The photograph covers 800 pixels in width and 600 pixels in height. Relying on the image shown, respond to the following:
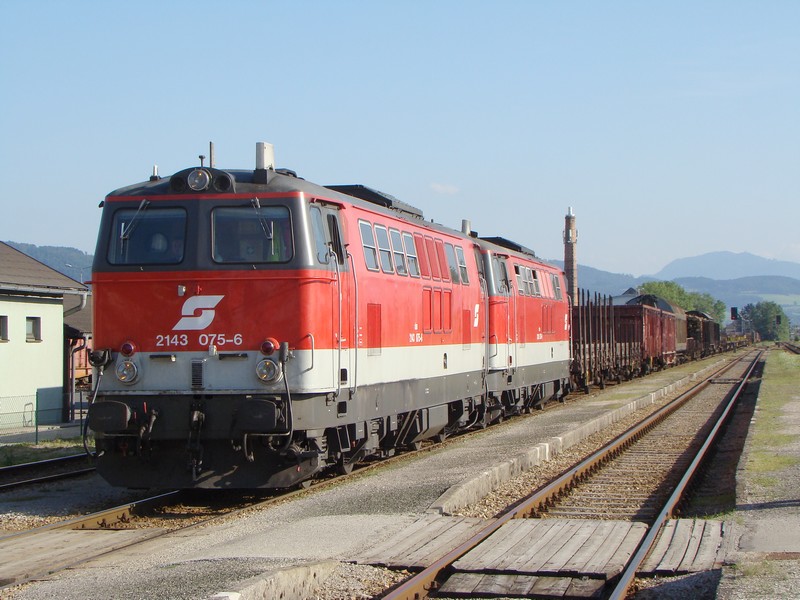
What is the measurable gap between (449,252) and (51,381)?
634 inches

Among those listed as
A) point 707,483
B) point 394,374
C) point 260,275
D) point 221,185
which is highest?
point 221,185

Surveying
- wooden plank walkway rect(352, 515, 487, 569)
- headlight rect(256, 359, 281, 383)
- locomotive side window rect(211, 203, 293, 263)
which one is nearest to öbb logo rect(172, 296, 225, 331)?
locomotive side window rect(211, 203, 293, 263)

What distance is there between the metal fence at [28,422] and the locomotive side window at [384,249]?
1146 centimetres

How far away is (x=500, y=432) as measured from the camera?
66.5 ft

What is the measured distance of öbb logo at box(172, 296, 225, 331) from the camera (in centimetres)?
1178

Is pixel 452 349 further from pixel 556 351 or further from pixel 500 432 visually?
pixel 556 351

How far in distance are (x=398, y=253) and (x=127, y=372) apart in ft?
16.1

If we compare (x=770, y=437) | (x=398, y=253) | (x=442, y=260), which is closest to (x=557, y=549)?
(x=398, y=253)

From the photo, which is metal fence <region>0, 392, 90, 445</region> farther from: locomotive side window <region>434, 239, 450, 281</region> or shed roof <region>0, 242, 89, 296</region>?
locomotive side window <region>434, 239, 450, 281</region>

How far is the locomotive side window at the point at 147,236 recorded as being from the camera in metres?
12.0

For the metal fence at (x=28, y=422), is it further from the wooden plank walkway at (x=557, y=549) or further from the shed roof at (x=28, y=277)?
the wooden plank walkway at (x=557, y=549)

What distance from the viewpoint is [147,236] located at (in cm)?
1209

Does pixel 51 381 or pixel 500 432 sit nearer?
pixel 500 432

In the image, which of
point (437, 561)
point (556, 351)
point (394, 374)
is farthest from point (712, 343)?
point (437, 561)
